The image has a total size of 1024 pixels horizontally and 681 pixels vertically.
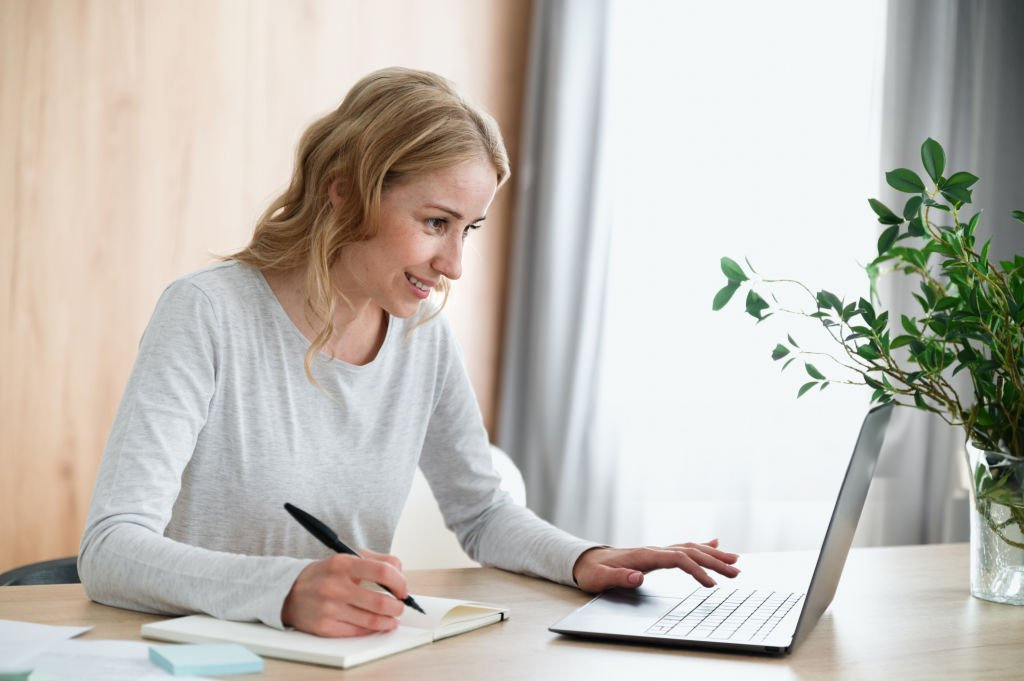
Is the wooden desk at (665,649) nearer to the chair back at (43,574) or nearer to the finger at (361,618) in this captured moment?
the finger at (361,618)

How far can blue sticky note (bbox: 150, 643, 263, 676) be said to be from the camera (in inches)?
34.2

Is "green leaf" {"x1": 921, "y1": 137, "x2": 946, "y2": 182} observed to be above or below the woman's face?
above

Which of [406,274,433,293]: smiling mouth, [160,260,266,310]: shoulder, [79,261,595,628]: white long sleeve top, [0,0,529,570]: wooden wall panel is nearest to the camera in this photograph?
[79,261,595,628]: white long sleeve top

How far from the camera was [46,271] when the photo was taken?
2047mm

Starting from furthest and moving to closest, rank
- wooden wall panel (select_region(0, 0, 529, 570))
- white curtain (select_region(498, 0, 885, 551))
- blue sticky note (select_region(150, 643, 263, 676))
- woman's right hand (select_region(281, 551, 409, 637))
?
white curtain (select_region(498, 0, 885, 551)) < wooden wall panel (select_region(0, 0, 529, 570)) < woman's right hand (select_region(281, 551, 409, 637)) < blue sticky note (select_region(150, 643, 263, 676))

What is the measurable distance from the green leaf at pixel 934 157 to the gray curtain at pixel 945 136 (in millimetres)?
1126

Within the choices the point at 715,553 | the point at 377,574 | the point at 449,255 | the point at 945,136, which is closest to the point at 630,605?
the point at 715,553

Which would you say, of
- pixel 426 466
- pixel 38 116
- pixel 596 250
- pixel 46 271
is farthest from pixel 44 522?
pixel 596 250

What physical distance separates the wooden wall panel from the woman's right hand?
1253mm

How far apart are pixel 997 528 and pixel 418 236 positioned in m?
0.80

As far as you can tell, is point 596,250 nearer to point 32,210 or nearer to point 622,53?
point 622,53

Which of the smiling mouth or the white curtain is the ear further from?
the white curtain

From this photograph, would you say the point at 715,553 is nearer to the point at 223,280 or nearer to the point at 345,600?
the point at 345,600

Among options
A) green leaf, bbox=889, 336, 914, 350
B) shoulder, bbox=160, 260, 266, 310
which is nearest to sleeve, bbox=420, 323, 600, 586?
shoulder, bbox=160, 260, 266, 310
